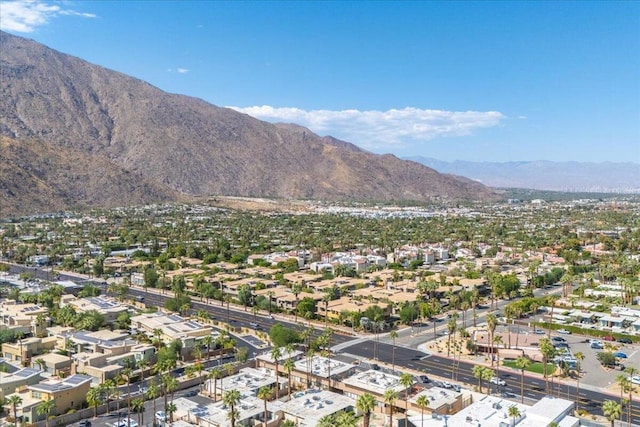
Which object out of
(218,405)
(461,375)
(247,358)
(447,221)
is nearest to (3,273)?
(247,358)

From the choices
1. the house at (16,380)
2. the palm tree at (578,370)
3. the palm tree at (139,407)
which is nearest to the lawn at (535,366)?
the palm tree at (578,370)

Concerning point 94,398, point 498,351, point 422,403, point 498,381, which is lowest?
point 498,381

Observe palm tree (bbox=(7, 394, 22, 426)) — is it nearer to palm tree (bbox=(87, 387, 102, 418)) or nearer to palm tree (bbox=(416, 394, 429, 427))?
palm tree (bbox=(87, 387, 102, 418))

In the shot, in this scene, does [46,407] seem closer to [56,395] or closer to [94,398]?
[94,398]

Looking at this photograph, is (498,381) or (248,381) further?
(498,381)

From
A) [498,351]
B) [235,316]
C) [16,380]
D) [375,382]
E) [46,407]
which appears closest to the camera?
[46,407]

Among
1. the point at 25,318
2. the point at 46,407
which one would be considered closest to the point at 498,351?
the point at 46,407
